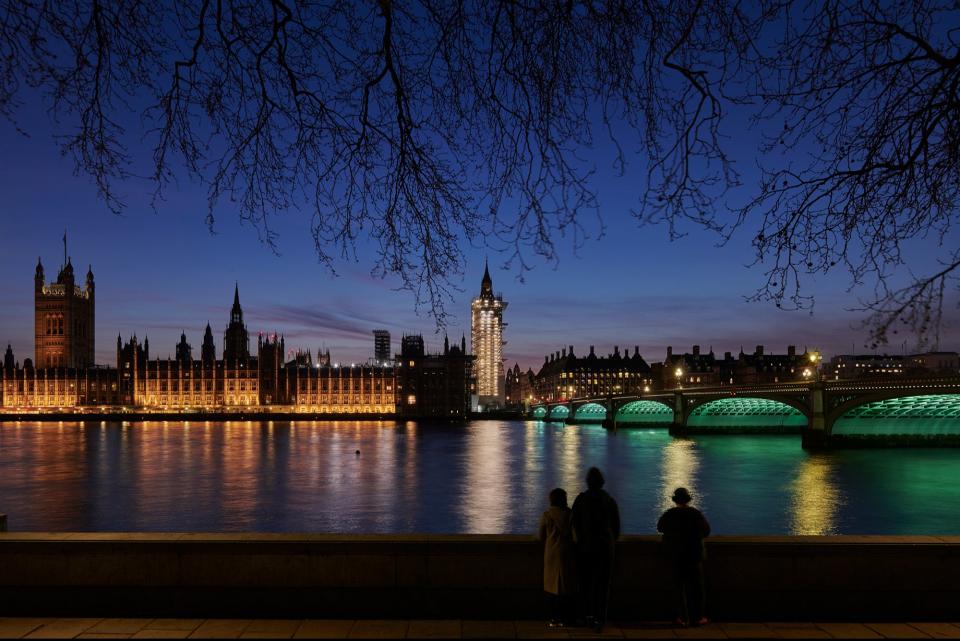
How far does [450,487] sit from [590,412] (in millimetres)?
93346

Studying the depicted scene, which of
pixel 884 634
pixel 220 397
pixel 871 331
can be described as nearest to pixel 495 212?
pixel 871 331

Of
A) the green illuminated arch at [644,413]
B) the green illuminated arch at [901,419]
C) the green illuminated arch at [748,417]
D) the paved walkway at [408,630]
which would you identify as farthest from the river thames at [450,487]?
the green illuminated arch at [644,413]

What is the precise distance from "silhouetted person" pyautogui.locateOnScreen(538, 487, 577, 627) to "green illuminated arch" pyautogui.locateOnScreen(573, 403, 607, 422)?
390ft

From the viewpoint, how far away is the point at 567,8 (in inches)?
160

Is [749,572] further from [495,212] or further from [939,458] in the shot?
[939,458]

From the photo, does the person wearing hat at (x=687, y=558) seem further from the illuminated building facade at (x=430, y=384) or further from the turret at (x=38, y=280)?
the turret at (x=38, y=280)

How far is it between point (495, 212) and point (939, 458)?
68785 mm

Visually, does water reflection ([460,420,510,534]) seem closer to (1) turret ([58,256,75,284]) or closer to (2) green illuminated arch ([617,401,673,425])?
(2) green illuminated arch ([617,401,673,425])

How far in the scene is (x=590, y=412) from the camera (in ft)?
455

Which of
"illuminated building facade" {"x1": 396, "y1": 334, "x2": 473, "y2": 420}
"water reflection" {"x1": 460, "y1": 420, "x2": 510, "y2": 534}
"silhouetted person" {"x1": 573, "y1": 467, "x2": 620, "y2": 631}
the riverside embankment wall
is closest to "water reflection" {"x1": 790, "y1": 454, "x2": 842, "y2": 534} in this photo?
"water reflection" {"x1": 460, "y1": 420, "x2": 510, "y2": 534}

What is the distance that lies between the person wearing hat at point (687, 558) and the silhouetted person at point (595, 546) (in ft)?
1.55

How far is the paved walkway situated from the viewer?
21.5 ft

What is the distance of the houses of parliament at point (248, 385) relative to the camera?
165m

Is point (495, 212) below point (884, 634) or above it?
above
